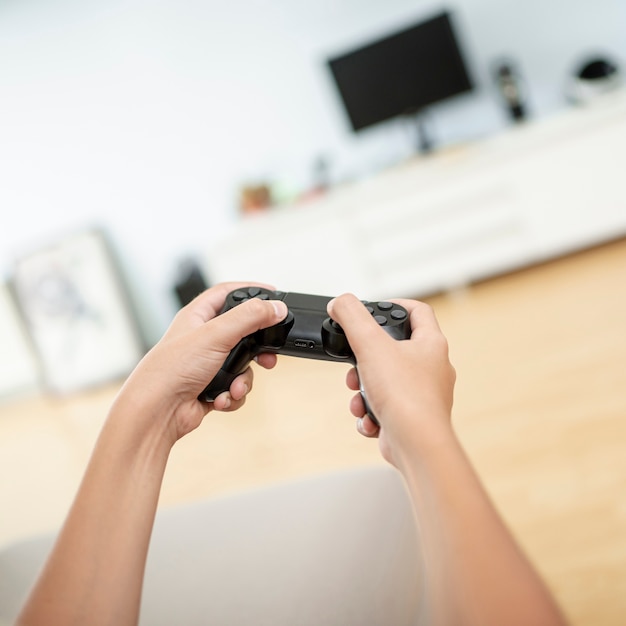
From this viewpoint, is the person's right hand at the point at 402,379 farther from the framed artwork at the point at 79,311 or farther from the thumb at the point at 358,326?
the framed artwork at the point at 79,311

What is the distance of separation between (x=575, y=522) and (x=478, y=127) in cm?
234

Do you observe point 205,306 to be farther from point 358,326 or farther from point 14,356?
point 14,356

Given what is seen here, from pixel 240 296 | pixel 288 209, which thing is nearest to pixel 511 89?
pixel 288 209

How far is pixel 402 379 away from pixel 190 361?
0.81 ft

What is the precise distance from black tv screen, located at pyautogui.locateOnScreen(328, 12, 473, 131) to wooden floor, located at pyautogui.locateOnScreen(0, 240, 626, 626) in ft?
2.98

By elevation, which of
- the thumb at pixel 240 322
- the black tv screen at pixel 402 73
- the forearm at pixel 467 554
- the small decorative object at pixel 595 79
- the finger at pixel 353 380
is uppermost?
the black tv screen at pixel 402 73

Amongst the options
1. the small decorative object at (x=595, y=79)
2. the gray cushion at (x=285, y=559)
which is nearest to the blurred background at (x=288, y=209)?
the small decorative object at (x=595, y=79)

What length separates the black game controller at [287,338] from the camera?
72 cm

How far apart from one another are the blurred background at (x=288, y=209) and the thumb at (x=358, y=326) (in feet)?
3.72

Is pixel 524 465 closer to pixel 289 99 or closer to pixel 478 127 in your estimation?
pixel 478 127

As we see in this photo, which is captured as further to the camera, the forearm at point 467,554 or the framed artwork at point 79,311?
the framed artwork at point 79,311

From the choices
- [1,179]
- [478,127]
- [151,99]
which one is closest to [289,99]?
[151,99]

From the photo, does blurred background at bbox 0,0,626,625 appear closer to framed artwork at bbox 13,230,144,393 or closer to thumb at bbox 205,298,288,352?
framed artwork at bbox 13,230,144,393

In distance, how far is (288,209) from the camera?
297 cm
